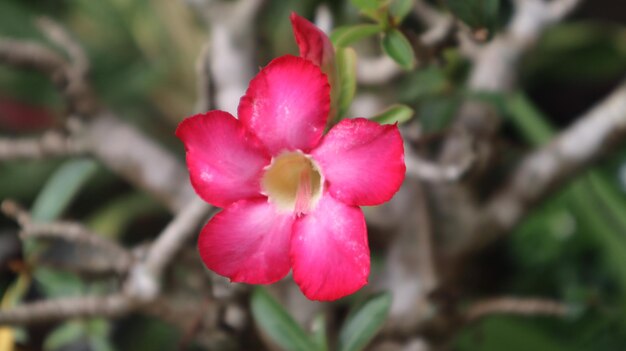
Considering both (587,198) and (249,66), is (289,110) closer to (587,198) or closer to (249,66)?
(249,66)

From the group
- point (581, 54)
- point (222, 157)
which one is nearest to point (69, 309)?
point (222, 157)

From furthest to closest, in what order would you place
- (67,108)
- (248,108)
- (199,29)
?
(199,29) < (67,108) < (248,108)

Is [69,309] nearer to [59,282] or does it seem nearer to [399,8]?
[59,282]

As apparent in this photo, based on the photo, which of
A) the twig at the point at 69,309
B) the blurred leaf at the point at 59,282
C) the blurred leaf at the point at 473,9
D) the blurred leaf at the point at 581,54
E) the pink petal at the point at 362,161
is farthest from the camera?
the blurred leaf at the point at 581,54

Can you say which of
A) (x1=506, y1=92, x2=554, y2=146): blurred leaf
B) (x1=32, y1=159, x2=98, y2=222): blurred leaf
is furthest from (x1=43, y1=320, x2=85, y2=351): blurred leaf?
(x1=506, y1=92, x2=554, y2=146): blurred leaf

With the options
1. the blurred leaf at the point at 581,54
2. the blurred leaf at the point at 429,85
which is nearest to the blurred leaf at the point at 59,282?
the blurred leaf at the point at 429,85

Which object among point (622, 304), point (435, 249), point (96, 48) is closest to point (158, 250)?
point (435, 249)

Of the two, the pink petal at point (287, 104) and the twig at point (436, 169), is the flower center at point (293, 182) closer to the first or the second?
the pink petal at point (287, 104)
